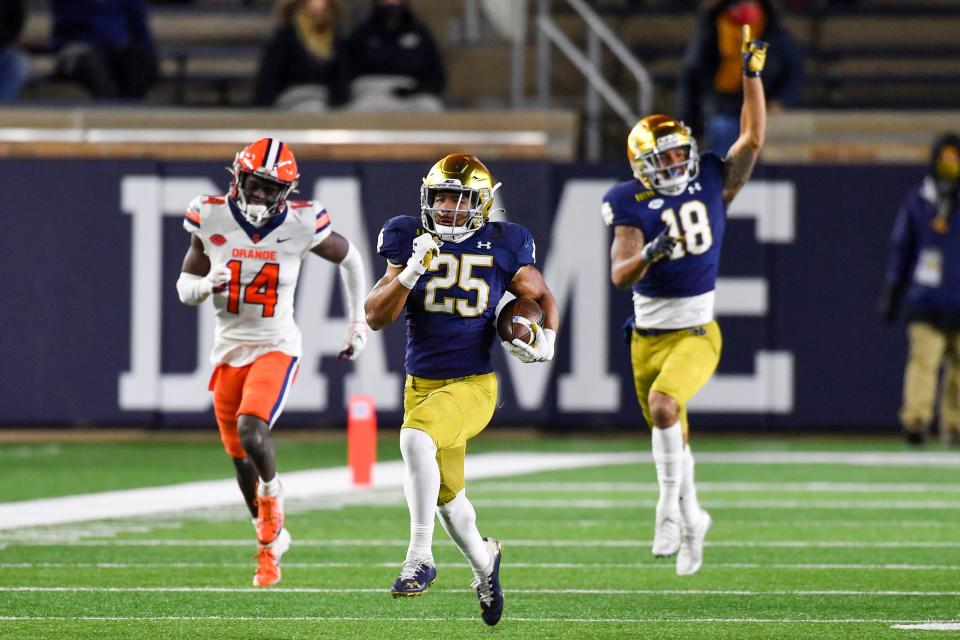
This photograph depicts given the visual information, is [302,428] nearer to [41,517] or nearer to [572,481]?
[572,481]

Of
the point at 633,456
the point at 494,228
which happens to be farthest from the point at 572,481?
the point at 494,228

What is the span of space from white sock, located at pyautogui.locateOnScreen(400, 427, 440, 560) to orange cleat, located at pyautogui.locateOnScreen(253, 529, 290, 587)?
Result: 1.41 meters

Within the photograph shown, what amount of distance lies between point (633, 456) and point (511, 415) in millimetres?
1384

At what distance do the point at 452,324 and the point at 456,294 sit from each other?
0.35 feet

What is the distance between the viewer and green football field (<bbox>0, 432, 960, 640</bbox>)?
6223 mm

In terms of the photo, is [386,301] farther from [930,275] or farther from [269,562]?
[930,275]

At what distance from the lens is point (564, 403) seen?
1427 centimetres

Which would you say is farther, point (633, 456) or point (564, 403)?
point (564, 403)

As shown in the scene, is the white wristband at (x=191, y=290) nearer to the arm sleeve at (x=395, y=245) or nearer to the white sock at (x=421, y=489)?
the arm sleeve at (x=395, y=245)

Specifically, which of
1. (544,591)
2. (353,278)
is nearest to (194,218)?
(353,278)

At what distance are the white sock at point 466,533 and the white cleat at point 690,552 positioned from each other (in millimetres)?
1622

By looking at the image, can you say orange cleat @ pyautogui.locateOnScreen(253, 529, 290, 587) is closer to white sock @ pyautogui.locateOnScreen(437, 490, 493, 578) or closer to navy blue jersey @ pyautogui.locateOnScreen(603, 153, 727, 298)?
white sock @ pyautogui.locateOnScreen(437, 490, 493, 578)

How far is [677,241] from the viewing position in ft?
25.8

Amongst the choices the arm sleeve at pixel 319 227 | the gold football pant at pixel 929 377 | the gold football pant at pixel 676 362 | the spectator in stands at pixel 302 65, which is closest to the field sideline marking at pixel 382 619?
the gold football pant at pixel 676 362
